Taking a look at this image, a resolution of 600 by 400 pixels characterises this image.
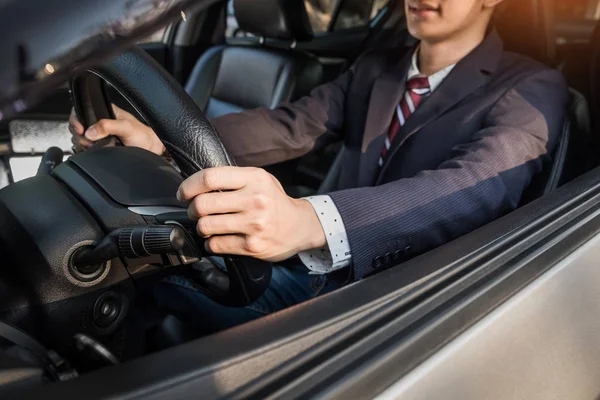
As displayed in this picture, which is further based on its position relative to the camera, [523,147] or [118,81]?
[523,147]

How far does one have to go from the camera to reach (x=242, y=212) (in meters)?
0.72

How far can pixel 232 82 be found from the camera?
2.39m

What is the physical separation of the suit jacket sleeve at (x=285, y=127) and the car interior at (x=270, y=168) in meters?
0.20

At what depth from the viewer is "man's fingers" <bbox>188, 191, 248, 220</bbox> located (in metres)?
0.68

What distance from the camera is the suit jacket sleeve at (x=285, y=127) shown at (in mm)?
1360

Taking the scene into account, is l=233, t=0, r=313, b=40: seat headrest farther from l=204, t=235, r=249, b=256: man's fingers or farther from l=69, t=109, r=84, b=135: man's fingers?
l=204, t=235, r=249, b=256: man's fingers

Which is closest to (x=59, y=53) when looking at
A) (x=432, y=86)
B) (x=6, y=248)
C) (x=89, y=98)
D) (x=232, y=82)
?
(x=6, y=248)

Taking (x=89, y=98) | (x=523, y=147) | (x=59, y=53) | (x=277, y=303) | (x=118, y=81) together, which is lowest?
(x=277, y=303)

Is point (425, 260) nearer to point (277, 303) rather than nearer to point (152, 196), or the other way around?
point (152, 196)

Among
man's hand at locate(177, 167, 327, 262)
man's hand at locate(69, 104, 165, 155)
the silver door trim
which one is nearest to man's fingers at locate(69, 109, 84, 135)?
man's hand at locate(69, 104, 165, 155)

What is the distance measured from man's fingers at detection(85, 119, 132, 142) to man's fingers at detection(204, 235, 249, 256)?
44cm

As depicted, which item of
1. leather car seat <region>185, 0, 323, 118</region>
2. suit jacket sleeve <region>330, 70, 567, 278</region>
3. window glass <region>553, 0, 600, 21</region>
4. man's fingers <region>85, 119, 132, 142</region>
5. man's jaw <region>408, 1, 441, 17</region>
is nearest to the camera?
suit jacket sleeve <region>330, 70, 567, 278</region>

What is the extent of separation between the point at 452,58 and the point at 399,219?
636 millimetres

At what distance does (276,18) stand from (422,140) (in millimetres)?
1241
